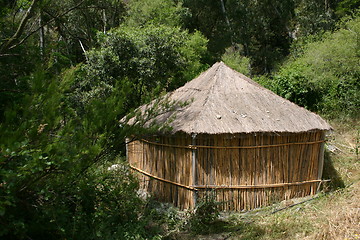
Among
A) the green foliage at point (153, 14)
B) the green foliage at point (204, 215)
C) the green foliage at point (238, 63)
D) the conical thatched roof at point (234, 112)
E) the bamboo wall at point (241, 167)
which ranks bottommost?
the green foliage at point (204, 215)

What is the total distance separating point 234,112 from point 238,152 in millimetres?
847

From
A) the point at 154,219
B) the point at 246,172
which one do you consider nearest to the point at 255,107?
the point at 246,172

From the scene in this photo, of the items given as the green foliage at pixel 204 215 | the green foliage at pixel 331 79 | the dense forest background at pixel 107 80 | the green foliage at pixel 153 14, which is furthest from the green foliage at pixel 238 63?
the green foliage at pixel 204 215

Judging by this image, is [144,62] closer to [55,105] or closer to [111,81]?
[111,81]

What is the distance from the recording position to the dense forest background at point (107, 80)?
2.95 meters

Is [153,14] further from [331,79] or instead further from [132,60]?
[331,79]

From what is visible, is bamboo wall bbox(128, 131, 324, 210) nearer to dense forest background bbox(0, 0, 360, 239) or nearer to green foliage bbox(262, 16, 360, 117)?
dense forest background bbox(0, 0, 360, 239)

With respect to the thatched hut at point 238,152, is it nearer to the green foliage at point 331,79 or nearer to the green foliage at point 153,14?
the green foliage at point 331,79

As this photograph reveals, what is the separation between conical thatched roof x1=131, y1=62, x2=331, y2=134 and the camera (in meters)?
5.77

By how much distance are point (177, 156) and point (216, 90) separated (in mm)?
1827

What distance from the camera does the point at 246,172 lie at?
239 inches

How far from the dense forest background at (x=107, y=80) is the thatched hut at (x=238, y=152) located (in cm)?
107

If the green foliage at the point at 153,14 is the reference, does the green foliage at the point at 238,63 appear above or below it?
below

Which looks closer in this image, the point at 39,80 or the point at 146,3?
the point at 39,80
